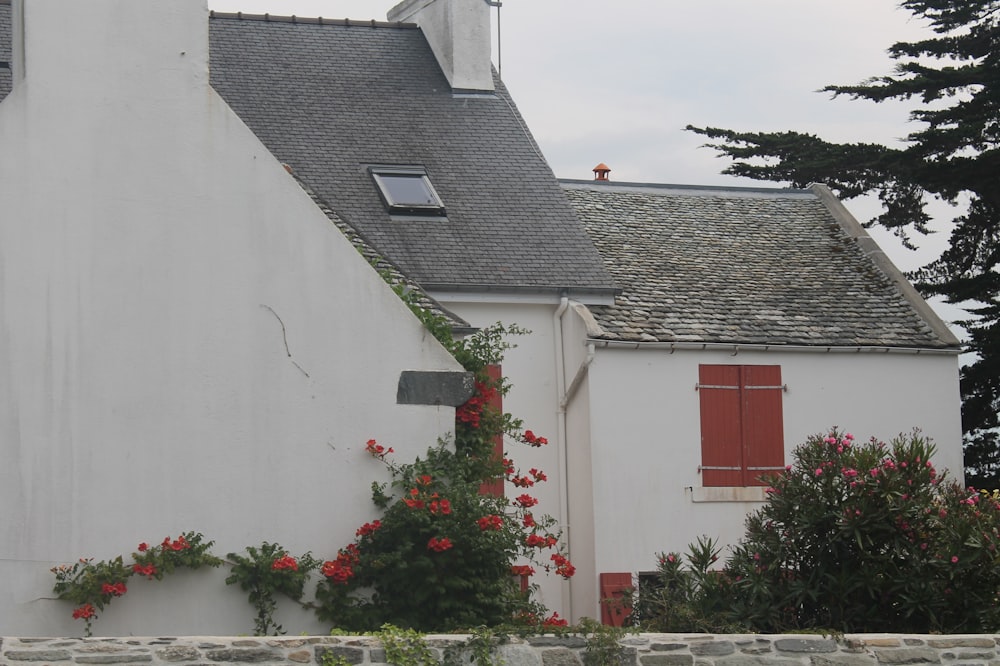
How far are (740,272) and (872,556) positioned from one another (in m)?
8.39

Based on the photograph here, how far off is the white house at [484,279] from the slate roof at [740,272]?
0.13 ft

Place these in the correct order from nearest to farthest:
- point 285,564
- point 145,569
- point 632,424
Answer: point 145,569, point 285,564, point 632,424

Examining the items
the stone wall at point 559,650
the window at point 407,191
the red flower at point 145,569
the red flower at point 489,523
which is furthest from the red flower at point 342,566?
the window at point 407,191

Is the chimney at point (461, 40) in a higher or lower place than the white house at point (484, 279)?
higher

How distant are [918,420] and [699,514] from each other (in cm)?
307

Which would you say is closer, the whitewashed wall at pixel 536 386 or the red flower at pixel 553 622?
the red flower at pixel 553 622

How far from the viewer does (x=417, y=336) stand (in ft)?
39.5

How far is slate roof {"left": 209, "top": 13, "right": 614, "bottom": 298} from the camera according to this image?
1797 cm

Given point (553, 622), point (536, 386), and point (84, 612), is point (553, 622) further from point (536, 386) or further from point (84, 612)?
point (536, 386)

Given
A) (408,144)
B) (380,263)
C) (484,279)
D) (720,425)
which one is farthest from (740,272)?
(380,263)

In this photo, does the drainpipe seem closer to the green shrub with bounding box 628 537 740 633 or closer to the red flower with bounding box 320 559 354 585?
the green shrub with bounding box 628 537 740 633

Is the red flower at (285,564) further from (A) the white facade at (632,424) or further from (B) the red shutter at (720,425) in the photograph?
(B) the red shutter at (720,425)

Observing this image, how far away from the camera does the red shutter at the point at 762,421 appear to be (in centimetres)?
1781

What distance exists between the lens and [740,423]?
17.9 metres
